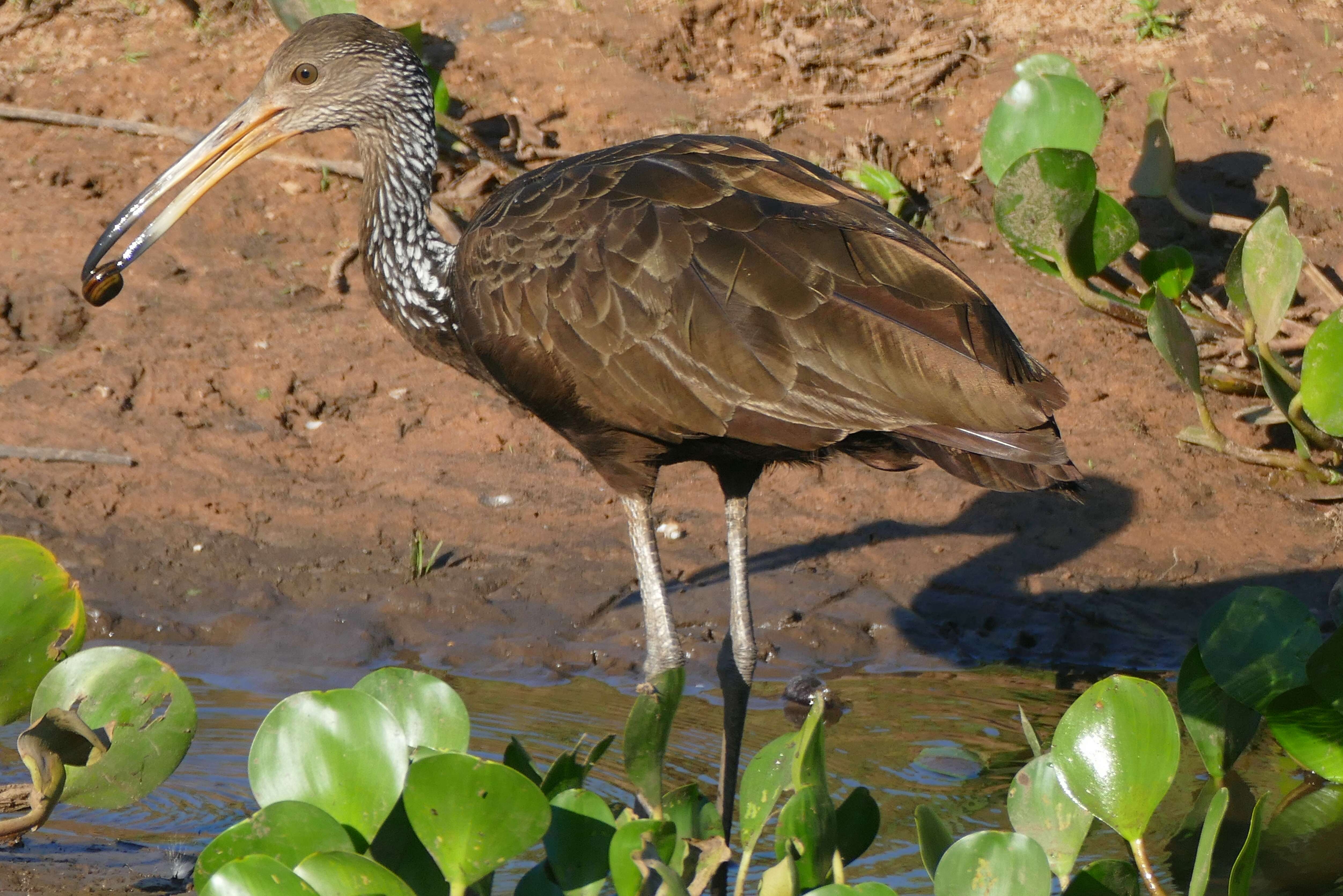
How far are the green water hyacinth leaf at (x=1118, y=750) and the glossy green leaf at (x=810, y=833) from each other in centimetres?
50

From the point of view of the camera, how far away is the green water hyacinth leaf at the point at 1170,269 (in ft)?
19.5

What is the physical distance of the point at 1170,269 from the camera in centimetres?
599

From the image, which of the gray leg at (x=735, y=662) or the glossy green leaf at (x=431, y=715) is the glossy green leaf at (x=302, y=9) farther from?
the glossy green leaf at (x=431, y=715)

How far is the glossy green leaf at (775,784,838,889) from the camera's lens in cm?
279

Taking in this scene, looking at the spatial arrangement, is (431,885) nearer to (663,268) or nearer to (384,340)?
(663,268)

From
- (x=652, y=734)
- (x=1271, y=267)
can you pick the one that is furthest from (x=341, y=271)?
(x=652, y=734)

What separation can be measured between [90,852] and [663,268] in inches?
79.0

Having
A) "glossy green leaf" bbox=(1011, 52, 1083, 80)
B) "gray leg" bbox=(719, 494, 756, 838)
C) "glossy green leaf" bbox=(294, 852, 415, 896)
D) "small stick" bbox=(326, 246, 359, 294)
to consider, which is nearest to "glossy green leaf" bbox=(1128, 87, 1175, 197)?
"glossy green leaf" bbox=(1011, 52, 1083, 80)

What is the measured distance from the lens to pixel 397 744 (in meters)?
2.70

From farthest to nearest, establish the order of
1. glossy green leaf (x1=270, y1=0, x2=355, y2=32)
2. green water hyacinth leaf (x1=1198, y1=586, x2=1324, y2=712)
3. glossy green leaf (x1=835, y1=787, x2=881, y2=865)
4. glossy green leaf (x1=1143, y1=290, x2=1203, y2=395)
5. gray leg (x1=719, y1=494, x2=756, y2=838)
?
1. glossy green leaf (x1=270, y1=0, x2=355, y2=32)
2. glossy green leaf (x1=1143, y1=290, x2=1203, y2=395)
3. gray leg (x1=719, y1=494, x2=756, y2=838)
4. green water hyacinth leaf (x1=1198, y1=586, x2=1324, y2=712)
5. glossy green leaf (x1=835, y1=787, x2=881, y2=865)

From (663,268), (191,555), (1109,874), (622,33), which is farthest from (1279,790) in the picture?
(622,33)

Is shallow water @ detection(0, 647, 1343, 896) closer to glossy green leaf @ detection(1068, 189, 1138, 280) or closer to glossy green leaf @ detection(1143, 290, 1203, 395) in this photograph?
glossy green leaf @ detection(1143, 290, 1203, 395)

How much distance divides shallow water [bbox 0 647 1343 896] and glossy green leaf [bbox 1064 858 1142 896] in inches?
32.1

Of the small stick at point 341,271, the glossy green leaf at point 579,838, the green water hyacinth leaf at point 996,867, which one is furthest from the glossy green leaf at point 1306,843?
the small stick at point 341,271
